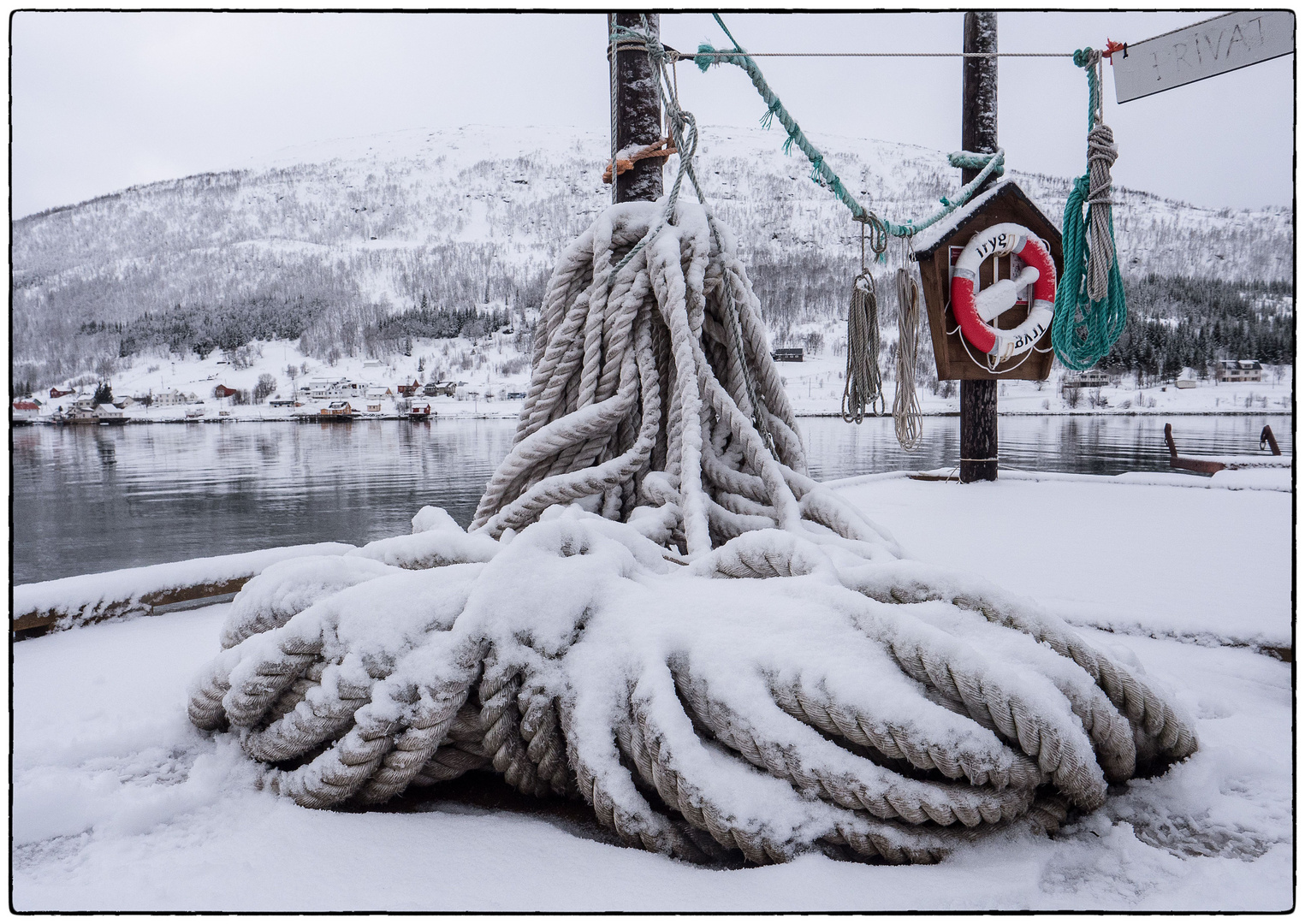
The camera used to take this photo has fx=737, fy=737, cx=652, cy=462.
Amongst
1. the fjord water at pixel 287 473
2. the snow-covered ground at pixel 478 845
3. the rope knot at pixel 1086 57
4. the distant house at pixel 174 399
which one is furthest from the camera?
the distant house at pixel 174 399

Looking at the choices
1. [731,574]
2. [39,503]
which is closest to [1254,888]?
[731,574]

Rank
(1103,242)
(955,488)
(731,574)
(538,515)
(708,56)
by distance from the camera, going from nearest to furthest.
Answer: (731,574)
(538,515)
(708,56)
(1103,242)
(955,488)

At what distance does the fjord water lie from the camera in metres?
8.39

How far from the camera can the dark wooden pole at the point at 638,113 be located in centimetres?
176

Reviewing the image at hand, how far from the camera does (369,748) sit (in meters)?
0.82

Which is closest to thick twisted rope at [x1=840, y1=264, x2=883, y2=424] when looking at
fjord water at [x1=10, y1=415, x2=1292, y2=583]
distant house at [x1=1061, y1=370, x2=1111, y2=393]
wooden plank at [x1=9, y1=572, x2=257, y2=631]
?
fjord water at [x1=10, y1=415, x2=1292, y2=583]

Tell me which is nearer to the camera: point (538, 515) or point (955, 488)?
point (538, 515)

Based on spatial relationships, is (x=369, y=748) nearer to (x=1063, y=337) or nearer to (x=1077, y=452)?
(x=1063, y=337)

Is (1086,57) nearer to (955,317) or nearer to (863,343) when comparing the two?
(863,343)

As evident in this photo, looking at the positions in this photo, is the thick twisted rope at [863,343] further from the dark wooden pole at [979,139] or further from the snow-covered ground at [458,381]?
the snow-covered ground at [458,381]

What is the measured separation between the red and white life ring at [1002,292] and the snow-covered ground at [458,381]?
1968cm

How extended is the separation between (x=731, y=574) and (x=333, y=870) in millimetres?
620

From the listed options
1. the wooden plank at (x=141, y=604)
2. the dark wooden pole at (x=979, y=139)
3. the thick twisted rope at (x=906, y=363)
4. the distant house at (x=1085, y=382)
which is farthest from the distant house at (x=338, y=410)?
the wooden plank at (x=141, y=604)

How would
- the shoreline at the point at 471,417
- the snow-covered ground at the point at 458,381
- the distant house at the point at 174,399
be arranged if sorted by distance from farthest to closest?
the distant house at the point at 174,399
the shoreline at the point at 471,417
the snow-covered ground at the point at 458,381
